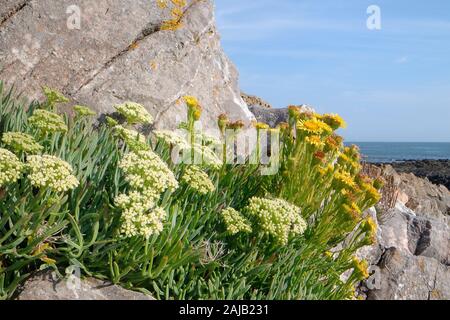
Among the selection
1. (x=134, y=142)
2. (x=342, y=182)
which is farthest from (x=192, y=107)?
(x=342, y=182)

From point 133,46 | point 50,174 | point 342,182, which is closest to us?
point 50,174

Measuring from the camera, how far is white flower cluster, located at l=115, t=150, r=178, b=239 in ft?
11.3

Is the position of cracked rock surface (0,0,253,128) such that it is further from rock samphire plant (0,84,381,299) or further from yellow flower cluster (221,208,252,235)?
yellow flower cluster (221,208,252,235)

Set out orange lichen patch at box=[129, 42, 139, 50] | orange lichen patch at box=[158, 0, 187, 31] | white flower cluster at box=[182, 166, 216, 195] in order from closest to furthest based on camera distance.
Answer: white flower cluster at box=[182, 166, 216, 195], orange lichen patch at box=[129, 42, 139, 50], orange lichen patch at box=[158, 0, 187, 31]

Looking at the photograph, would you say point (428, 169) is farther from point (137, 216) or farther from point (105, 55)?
point (137, 216)

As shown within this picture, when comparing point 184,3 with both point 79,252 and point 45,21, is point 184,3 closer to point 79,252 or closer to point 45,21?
point 45,21

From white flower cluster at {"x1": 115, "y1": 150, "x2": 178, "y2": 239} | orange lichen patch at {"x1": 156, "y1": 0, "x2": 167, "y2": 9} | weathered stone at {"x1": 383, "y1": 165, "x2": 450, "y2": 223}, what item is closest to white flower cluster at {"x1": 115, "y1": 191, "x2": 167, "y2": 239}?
white flower cluster at {"x1": 115, "y1": 150, "x2": 178, "y2": 239}

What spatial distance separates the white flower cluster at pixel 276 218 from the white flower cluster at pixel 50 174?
1463mm

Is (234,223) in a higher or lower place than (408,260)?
higher

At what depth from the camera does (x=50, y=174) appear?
3.34 m

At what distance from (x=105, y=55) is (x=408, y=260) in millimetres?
4710

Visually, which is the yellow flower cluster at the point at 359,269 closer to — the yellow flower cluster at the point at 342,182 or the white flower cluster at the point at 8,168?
the yellow flower cluster at the point at 342,182

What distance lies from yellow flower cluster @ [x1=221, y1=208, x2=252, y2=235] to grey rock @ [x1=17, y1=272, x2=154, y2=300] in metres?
0.77

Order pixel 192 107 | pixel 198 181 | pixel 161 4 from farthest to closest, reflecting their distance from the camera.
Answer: pixel 161 4 < pixel 192 107 < pixel 198 181
